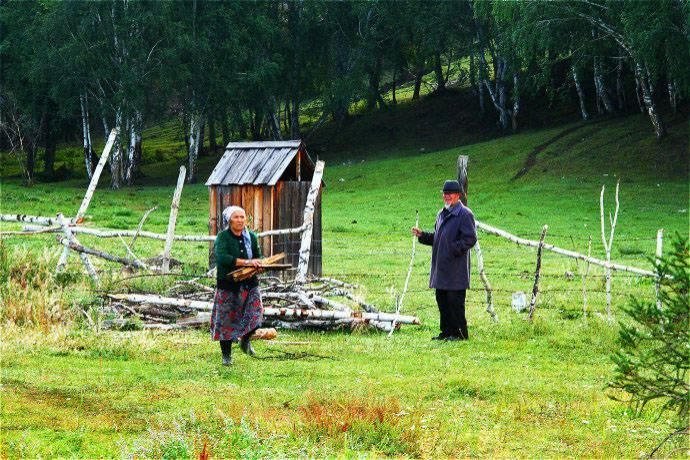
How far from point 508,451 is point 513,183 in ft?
121

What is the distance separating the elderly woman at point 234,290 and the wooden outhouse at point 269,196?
25.2ft

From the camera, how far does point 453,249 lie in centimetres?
1349

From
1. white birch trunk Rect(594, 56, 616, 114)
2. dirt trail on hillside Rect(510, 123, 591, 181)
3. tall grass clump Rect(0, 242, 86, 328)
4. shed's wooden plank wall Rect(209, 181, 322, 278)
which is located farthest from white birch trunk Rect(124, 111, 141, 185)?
tall grass clump Rect(0, 242, 86, 328)

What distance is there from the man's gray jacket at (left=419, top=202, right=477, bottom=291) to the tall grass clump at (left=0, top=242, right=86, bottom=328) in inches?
198

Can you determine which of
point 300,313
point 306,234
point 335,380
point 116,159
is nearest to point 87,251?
point 306,234

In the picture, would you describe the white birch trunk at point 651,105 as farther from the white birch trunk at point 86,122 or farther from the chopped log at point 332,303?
the chopped log at point 332,303

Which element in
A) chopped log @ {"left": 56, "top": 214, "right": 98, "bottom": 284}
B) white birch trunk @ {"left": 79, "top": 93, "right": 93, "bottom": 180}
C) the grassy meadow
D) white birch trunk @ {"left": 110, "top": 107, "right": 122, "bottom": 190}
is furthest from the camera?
white birch trunk @ {"left": 79, "top": 93, "right": 93, "bottom": 180}

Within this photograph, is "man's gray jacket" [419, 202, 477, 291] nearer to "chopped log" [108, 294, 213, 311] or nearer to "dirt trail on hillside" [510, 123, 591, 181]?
"chopped log" [108, 294, 213, 311]

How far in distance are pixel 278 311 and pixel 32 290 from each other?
335cm

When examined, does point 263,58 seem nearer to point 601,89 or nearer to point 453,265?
point 601,89

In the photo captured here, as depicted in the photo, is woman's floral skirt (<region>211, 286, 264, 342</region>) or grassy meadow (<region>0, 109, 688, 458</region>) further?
woman's floral skirt (<region>211, 286, 264, 342</region>)

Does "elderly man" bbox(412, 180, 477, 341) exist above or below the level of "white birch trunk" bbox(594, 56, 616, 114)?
below

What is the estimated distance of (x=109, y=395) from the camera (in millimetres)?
10023

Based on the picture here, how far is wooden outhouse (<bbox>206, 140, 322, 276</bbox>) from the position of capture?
20281 mm
